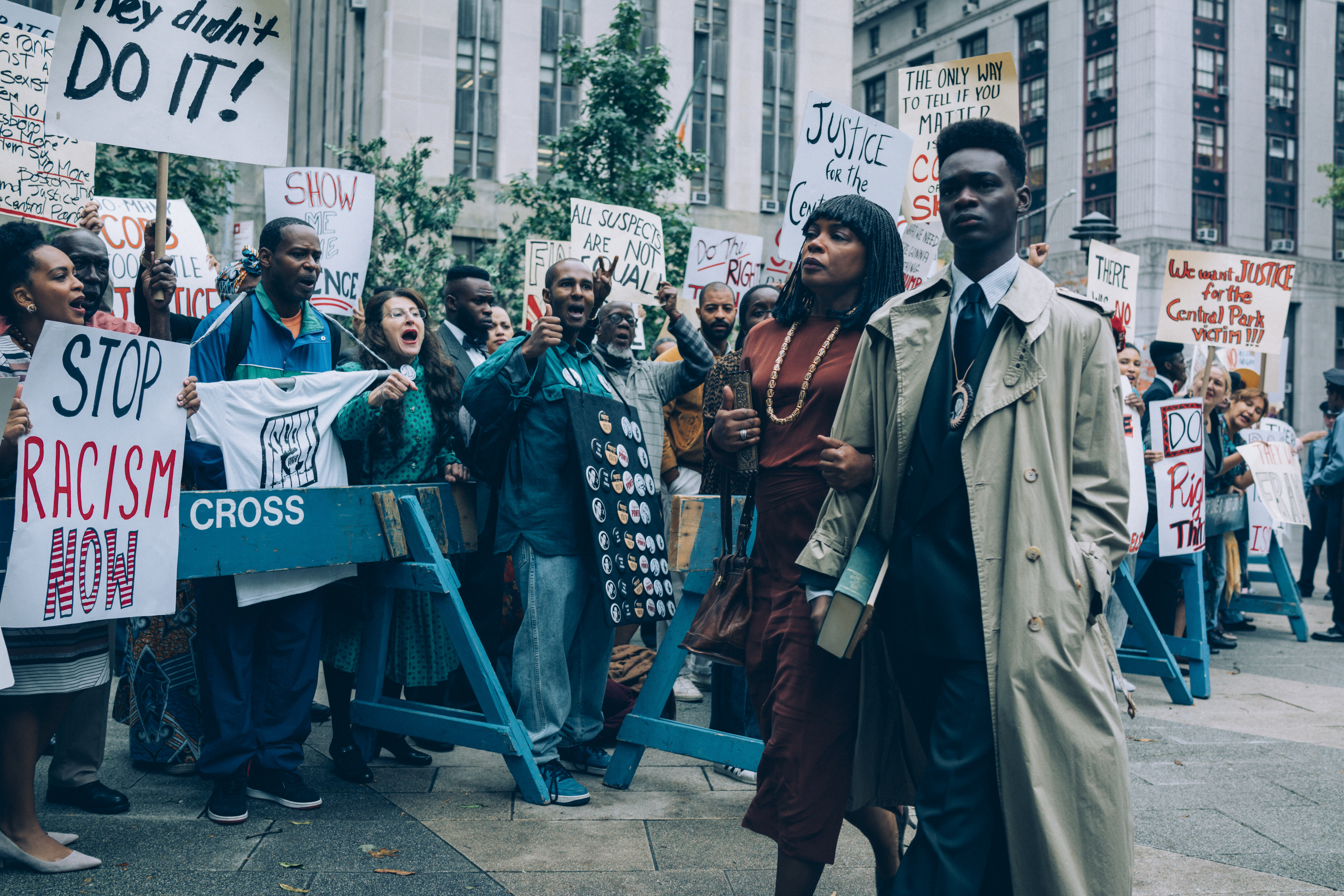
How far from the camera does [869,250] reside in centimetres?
331

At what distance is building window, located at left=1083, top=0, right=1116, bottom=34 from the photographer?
40688 mm

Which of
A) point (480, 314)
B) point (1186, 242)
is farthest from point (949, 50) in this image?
point (480, 314)

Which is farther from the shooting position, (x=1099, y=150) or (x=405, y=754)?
(x=1099, y=150)

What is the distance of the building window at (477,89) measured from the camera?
3103cm

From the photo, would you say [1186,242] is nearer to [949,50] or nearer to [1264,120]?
[1264,120]

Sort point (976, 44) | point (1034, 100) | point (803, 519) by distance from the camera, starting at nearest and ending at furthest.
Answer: point (803, 519), point (1034, 100), point (976, 44)

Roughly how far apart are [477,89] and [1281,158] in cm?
2922

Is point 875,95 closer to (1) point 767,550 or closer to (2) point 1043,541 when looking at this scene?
(1) point 767,550

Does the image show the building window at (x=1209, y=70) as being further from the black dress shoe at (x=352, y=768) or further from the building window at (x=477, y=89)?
the black dress shoe at (x=352, y=768)

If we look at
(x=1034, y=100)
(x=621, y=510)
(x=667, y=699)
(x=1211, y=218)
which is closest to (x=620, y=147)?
(x=621, y=510)

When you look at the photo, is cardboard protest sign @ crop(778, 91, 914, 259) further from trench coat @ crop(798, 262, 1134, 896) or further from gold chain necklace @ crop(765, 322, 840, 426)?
trench coat @ crop(798, 262, 1134, 896)

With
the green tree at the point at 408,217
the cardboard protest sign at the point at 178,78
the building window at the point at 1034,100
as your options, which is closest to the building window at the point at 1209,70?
the building window at the point at 1034,100

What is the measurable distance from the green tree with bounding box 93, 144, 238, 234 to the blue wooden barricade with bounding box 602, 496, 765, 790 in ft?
41.5

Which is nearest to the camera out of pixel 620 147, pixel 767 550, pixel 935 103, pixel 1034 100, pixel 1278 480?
pixel 767 550
